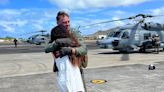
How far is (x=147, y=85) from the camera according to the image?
1017 cm

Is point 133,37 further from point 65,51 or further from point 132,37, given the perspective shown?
point 65,51

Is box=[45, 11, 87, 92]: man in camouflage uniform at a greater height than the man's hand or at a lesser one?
greater

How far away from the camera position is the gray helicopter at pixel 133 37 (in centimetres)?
2597

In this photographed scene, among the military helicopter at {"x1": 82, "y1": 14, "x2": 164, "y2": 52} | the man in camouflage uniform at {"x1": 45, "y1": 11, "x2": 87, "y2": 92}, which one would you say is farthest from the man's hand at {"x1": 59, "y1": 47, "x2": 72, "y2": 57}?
the military helicopter at {"x1": 82, "y1": 14, "x2": 164, "y2": 52}

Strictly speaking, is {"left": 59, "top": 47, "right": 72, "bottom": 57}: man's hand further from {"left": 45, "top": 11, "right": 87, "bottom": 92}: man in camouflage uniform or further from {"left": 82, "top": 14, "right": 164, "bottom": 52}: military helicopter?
{"left": 82, "top": 14, "right": 164, "bottom": 52}: military helicopter

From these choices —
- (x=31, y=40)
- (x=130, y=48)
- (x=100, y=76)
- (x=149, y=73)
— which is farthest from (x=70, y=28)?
(x=31, y=40)

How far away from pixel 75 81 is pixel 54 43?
1.91 ft

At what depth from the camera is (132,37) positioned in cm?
2623

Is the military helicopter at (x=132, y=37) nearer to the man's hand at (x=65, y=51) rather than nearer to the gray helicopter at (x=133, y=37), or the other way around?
the gray helicopter at (x=133, y=37)

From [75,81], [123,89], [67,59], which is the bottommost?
[123,89]

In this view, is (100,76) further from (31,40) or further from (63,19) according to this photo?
(31,40)

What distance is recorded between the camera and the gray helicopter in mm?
25969

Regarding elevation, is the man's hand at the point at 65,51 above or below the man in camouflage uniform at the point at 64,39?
below

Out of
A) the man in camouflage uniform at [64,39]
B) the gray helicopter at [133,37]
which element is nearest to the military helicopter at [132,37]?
the gray helicopter at [133,37]
